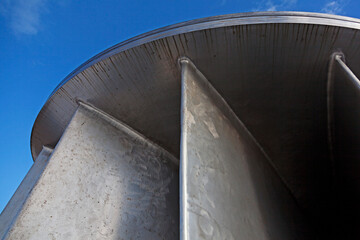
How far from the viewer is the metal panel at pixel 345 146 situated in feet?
8.07

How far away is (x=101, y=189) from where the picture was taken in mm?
2695

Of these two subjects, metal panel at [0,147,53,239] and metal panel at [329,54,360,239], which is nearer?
metal panel at [329,54,360,239]

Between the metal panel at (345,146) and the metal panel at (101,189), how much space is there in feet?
6.16

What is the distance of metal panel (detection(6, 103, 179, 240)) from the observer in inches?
91.0

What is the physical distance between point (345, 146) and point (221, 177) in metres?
1.85

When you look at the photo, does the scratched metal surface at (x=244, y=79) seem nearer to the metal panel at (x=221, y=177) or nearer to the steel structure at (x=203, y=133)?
the steel structure at (x=203, y=133)

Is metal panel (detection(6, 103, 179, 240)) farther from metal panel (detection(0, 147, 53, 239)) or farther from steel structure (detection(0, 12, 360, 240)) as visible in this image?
metal panel (detection(0, 147, 53, 239))

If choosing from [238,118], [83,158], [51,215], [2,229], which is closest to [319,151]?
[238,118]

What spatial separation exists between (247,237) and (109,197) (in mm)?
1355

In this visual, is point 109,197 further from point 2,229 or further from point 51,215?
point 2,229

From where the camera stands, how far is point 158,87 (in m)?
2.86

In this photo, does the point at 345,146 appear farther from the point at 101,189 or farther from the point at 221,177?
the point at 101,189

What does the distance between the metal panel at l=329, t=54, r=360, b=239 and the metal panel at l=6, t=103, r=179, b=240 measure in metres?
1.88

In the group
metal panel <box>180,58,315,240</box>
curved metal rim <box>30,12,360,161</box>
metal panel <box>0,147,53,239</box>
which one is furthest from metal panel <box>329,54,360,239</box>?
metal panel <box>0,147,53,239</box>
